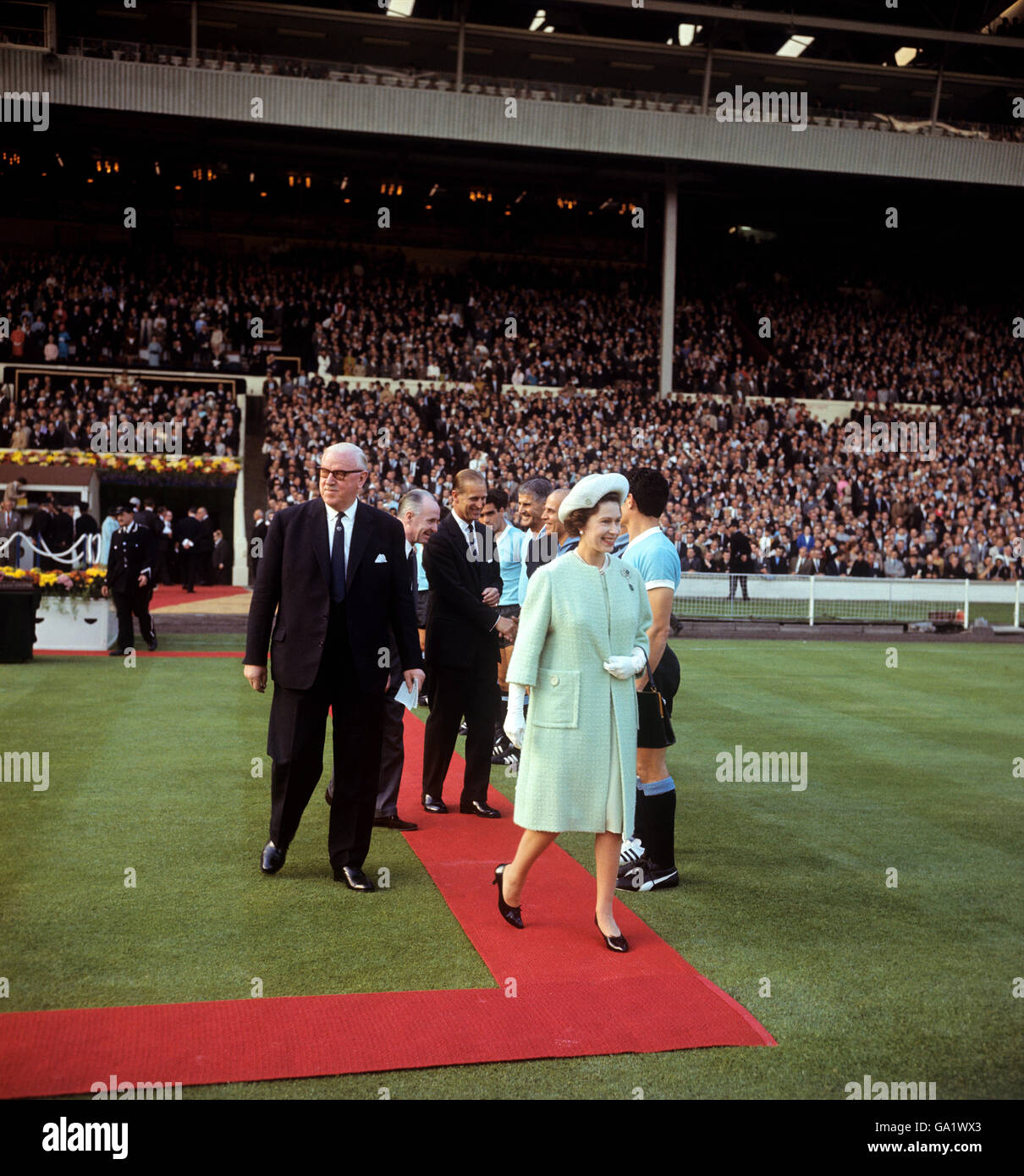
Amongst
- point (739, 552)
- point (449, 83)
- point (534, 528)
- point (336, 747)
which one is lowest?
point (336, 747)

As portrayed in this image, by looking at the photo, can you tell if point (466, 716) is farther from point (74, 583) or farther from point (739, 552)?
point (739, 552)

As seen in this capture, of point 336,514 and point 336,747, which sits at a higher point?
point 336,514

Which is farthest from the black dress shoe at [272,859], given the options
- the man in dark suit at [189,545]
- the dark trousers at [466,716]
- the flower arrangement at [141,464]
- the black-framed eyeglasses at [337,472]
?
the flower arrangement at [141,464]

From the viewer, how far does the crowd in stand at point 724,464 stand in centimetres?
2384

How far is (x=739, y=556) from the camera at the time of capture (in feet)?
74.3

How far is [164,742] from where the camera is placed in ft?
29.2

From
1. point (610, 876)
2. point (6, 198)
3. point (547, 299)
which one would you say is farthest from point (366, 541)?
point (6, 198)

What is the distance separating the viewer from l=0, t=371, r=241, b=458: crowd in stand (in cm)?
2461

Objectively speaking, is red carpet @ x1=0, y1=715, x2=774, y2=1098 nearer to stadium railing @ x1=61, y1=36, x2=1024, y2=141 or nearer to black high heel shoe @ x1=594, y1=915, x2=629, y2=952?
black high heel shoe @ x1=594, y1=915, x2=629, y2=952

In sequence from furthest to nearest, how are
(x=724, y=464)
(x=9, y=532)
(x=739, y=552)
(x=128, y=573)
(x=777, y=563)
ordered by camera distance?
(x=724, y=464)
(x=739, y=552)
(x=777, y=563)
(x=9, y=532)
(x=128, y=573)

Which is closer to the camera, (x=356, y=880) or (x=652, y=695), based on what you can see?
(x=652, y=695)

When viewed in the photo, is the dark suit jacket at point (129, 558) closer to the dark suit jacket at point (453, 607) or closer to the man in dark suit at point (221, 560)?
the dark suit jacket at point (453, 607)

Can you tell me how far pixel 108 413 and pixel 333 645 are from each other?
22474 mm

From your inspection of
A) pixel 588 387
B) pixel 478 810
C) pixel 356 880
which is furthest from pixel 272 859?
pixel 588 387
